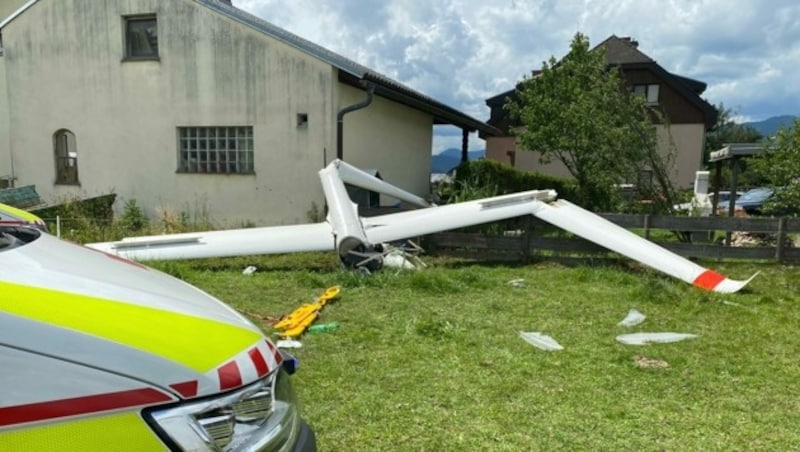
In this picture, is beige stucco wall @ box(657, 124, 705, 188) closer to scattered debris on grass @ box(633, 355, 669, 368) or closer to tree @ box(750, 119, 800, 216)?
tree @ box(750, 119, 800, 216)

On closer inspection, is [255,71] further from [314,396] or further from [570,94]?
[570,94]

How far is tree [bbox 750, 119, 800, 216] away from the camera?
9.28 meters

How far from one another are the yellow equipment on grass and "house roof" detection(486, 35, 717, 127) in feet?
80.4

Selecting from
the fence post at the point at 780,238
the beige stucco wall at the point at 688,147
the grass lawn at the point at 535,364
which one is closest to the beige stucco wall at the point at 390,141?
the grass lawn at the point at 535,364

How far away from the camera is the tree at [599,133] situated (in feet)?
40.6

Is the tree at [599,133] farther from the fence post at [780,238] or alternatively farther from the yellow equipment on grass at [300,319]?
the yellow equipment on grass at [300,319]

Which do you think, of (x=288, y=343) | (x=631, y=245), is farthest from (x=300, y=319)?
(x=631, y=245)

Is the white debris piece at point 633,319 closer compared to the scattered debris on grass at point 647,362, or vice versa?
the scattered debris on grass at point 647,362

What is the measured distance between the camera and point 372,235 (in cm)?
798

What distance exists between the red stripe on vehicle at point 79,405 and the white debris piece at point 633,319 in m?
4.97

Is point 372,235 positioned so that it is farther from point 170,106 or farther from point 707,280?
point 170,106

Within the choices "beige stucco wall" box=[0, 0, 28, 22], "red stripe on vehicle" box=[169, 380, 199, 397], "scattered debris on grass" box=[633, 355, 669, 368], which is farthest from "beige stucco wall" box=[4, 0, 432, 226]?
"red stripe on vehicle" box=[169, 380, 199, 397]

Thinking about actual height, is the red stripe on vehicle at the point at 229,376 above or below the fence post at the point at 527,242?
above

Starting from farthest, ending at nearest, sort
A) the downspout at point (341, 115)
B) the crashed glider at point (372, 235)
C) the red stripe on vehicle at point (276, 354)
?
the downspout at point (341, 115) → the crashed glider at point (372, 235) → the red stripe on vehicle at point (276, 354)
